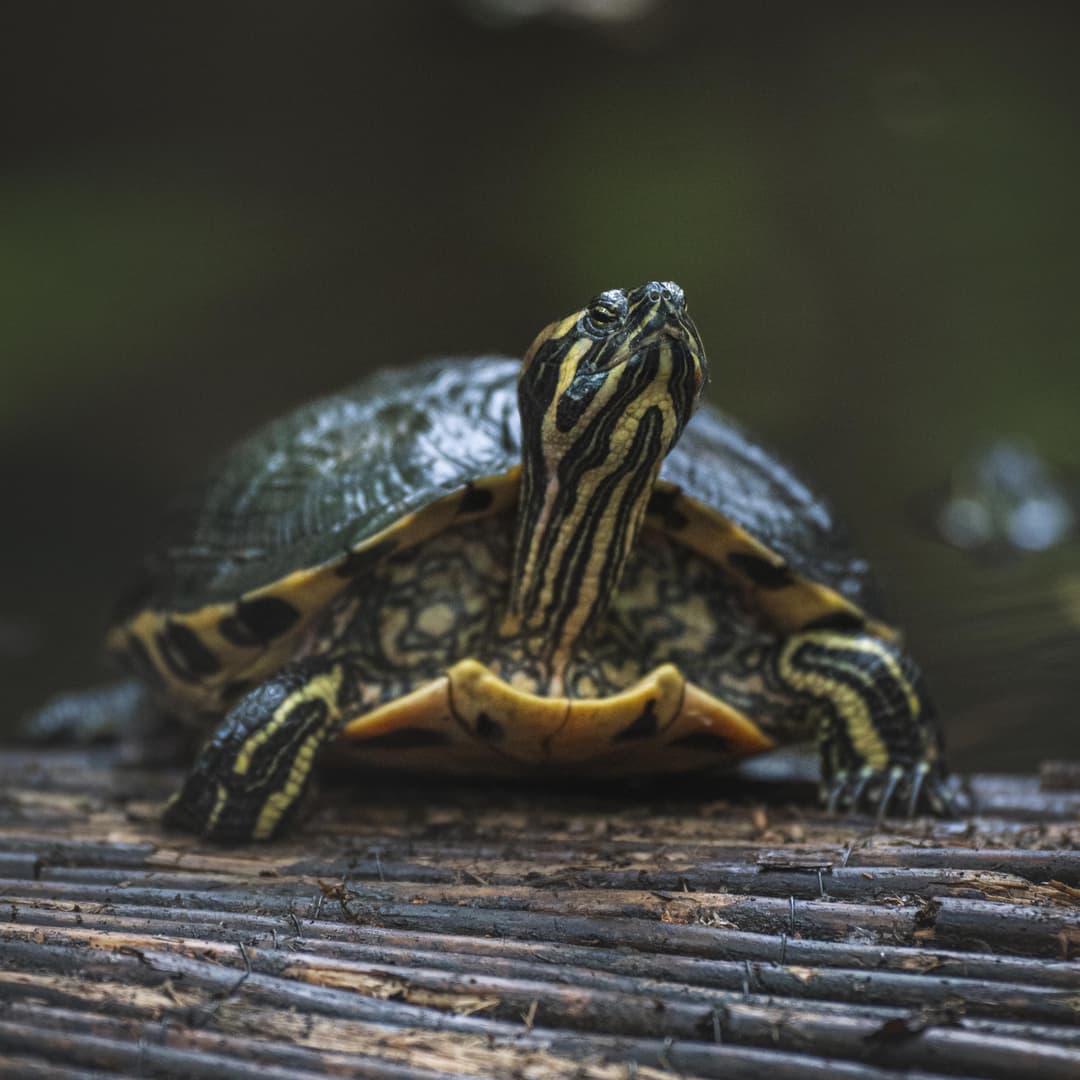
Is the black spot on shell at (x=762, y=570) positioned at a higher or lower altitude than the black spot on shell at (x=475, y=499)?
higher

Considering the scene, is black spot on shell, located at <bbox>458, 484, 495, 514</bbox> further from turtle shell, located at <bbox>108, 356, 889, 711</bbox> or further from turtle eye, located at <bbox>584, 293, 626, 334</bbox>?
turtle eye, located at <bbox>584, 293, 626, 334</bbox>

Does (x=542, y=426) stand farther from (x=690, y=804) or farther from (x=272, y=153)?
(x=272, y=153)

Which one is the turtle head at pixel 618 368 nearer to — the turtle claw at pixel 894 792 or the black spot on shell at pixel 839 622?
the black spot on shell at pixel 839 622

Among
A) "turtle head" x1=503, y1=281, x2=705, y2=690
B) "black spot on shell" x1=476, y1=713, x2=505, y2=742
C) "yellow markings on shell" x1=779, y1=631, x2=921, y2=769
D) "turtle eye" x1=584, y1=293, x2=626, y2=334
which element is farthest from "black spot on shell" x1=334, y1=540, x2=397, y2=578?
"yellow markings on shell" x1=779, y1=631, x2=921, y2=769

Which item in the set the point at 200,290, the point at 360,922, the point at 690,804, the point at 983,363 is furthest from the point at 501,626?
the point at 983,363

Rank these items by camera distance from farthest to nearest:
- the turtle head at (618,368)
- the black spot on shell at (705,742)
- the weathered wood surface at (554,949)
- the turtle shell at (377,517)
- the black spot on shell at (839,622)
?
the black spot on shell at (839,622) → the black spot on shell at (705,742) → the turtle shell at (377,517) → the turtle head at (618,368) → the weathered wood surface at (554,949)

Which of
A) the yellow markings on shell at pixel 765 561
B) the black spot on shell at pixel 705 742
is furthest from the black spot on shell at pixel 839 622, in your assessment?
the black spot on shell at pixel 705 742
